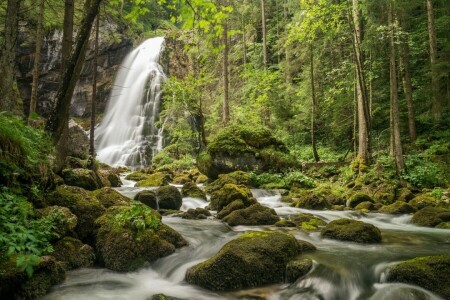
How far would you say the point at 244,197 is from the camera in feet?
36.1

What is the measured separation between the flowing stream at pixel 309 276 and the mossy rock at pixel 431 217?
33.5 inches

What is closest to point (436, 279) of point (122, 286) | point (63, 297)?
point (122, 286)

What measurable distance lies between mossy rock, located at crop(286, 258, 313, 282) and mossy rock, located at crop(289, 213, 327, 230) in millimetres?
3454

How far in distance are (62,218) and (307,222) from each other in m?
6.43

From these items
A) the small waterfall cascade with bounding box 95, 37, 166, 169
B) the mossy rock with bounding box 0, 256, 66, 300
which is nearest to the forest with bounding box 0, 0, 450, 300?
the mossy rock with bounding box 0, 256, 66, 300

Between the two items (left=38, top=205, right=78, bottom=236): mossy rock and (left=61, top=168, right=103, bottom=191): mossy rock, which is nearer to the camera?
(left=38, top=205, right=78, bottom=236): mossy rock

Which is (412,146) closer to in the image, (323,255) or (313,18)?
(313,18)

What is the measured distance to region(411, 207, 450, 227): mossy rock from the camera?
30.4 ft

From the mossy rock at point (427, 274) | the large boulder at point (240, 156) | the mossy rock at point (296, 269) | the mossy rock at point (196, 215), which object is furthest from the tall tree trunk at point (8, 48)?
the large boulder at point (240, 156)

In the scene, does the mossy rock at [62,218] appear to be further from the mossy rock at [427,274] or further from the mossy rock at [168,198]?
the mossy rock at [427,274]

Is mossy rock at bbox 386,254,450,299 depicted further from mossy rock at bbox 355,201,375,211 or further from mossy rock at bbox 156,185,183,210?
mossy rock at bbox 156,185,183,210

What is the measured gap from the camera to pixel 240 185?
12602 mm

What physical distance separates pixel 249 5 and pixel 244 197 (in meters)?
26.3

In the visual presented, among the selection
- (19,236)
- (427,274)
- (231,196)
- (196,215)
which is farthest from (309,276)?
(231,196)
